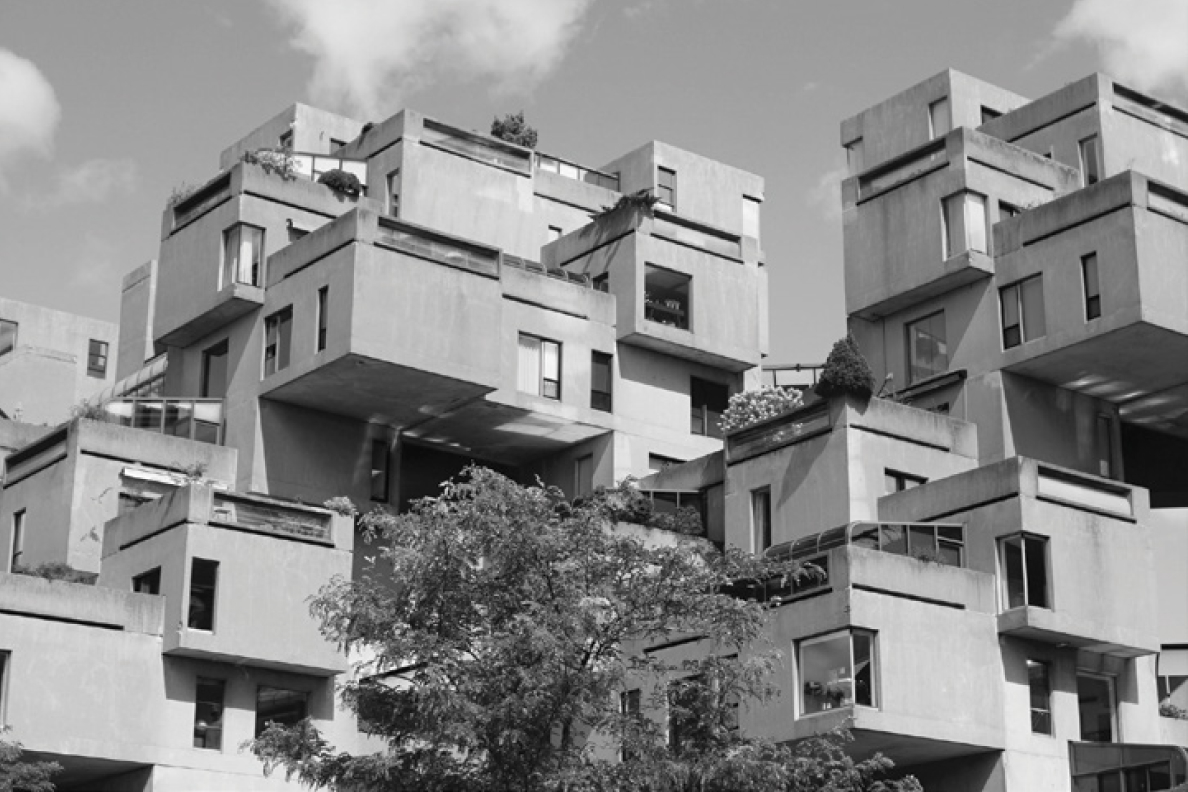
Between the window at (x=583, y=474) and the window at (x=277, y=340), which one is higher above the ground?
the window at (x=277, y=340)

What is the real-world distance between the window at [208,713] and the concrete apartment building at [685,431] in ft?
0.28

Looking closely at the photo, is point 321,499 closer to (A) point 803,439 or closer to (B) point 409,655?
(A) point 803,439

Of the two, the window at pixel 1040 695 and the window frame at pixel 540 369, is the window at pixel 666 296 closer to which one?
the window frame at pixel 540 369

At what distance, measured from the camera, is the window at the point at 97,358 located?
3765 inches

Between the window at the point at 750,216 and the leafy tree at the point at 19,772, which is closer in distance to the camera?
the leafy tree at the point at 19,772

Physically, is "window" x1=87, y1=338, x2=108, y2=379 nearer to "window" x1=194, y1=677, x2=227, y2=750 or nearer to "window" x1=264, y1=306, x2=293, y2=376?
"window" x1=264, y1=306, x2=293, y2=376

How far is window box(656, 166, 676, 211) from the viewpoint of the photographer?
233 feet

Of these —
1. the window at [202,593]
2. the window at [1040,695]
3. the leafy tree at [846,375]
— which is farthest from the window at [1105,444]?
the window at [202,593]

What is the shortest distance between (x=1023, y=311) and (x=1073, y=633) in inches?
442

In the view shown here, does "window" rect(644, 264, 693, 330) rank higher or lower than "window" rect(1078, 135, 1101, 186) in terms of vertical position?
lower

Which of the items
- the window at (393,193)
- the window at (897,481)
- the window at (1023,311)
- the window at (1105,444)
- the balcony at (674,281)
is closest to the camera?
the window at (897,481)

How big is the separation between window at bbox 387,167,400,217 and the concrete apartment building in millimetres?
152

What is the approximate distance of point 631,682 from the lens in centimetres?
4366

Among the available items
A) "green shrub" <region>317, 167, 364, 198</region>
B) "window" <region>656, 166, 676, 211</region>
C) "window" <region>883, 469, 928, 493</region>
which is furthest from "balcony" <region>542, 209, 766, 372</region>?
"window" <region>883, 469, 928, 493</region>
